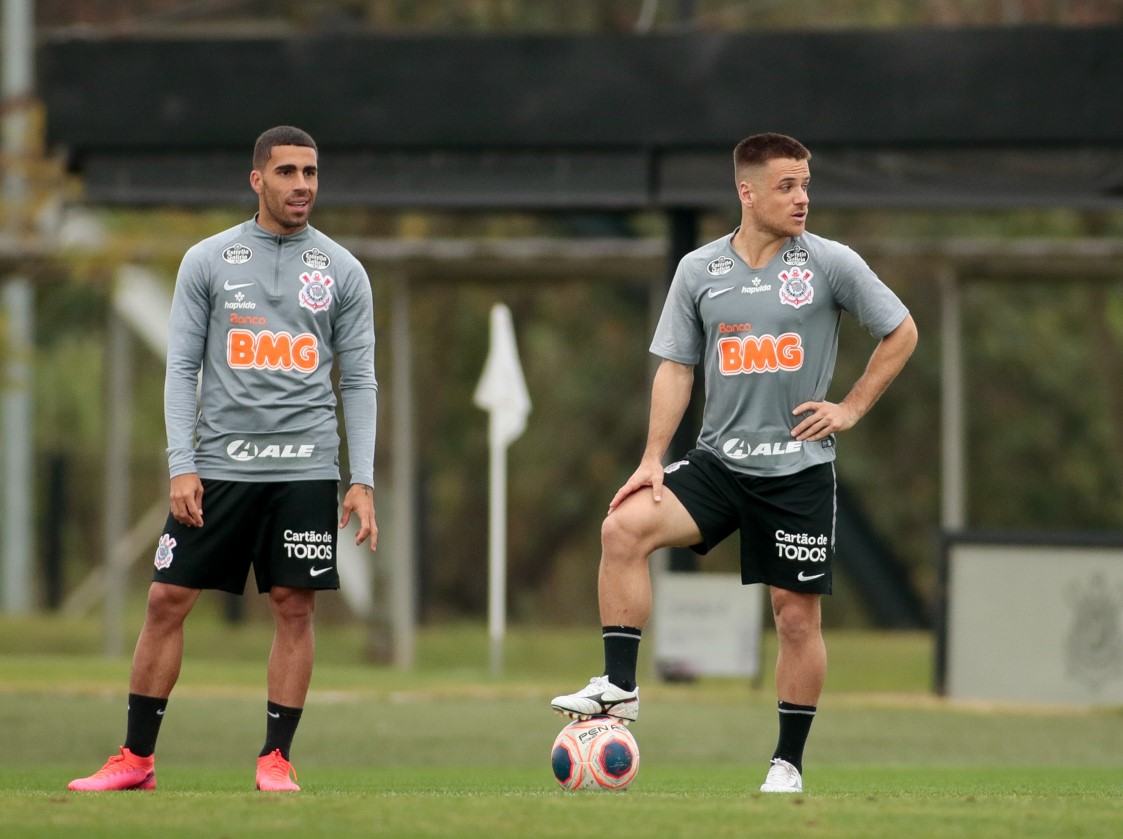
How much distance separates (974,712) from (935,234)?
17065mm

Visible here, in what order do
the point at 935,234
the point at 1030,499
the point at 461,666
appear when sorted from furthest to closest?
the point at 1030,499
the point at 935,234
the point at 461,666

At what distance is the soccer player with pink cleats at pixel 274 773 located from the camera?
8.29m

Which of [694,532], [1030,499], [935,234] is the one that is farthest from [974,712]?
[1030,499]

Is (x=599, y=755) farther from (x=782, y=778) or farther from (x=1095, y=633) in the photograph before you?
(x=1095, y=633)

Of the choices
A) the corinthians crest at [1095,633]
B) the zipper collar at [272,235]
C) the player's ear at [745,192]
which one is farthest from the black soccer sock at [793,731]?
the corinthians crest at [1095,633]

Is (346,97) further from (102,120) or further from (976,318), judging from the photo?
(976,318)

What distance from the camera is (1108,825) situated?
22.0 feet

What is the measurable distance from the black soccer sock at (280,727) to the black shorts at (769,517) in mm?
1696

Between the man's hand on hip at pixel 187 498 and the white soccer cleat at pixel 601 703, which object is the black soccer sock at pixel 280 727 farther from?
the white soccer cleat at pixel 601 703

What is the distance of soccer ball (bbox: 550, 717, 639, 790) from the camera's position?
795 cm

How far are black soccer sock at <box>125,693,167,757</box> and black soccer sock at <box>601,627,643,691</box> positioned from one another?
1758 mm

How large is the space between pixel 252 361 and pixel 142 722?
146 cm

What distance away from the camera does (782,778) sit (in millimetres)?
8242

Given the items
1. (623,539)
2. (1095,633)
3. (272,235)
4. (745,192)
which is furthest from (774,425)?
(1095,633)
